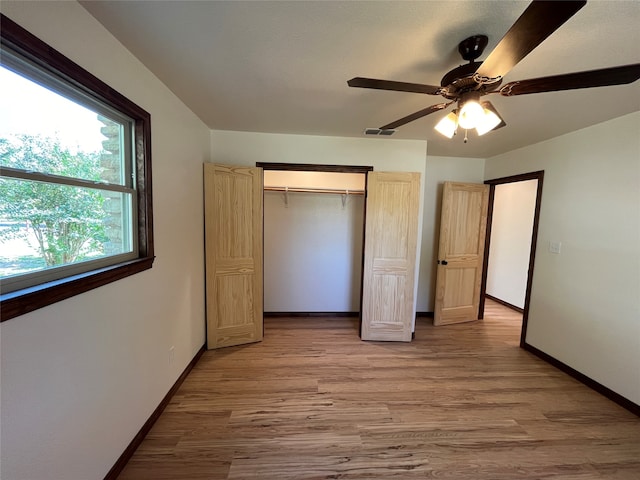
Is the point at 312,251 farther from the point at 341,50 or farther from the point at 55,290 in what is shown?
the point at 55,290

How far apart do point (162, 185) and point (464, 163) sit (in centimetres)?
391

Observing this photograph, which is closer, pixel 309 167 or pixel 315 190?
pixel 309 167

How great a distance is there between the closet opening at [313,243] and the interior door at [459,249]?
44.6 inches

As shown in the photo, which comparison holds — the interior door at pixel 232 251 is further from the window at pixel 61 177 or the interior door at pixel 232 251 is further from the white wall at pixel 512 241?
the white wall at pixel 512 241

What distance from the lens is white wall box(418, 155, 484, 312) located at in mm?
3771

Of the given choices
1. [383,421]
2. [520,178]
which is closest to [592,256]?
[520,178]

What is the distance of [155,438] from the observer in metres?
1.69

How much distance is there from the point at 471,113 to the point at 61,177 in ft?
6.59

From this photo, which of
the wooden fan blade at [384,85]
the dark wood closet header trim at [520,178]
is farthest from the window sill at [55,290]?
the dark wood closet header trim at [520,178]

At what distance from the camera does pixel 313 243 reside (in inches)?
149

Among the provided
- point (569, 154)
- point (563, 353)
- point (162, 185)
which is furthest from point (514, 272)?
point (162, 185)

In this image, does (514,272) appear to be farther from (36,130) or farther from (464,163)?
(36,130)

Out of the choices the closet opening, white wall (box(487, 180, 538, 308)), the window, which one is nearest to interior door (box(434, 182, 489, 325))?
white wall (box(487, 180, 538, 308))

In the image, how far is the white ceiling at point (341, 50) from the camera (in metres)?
1.16
